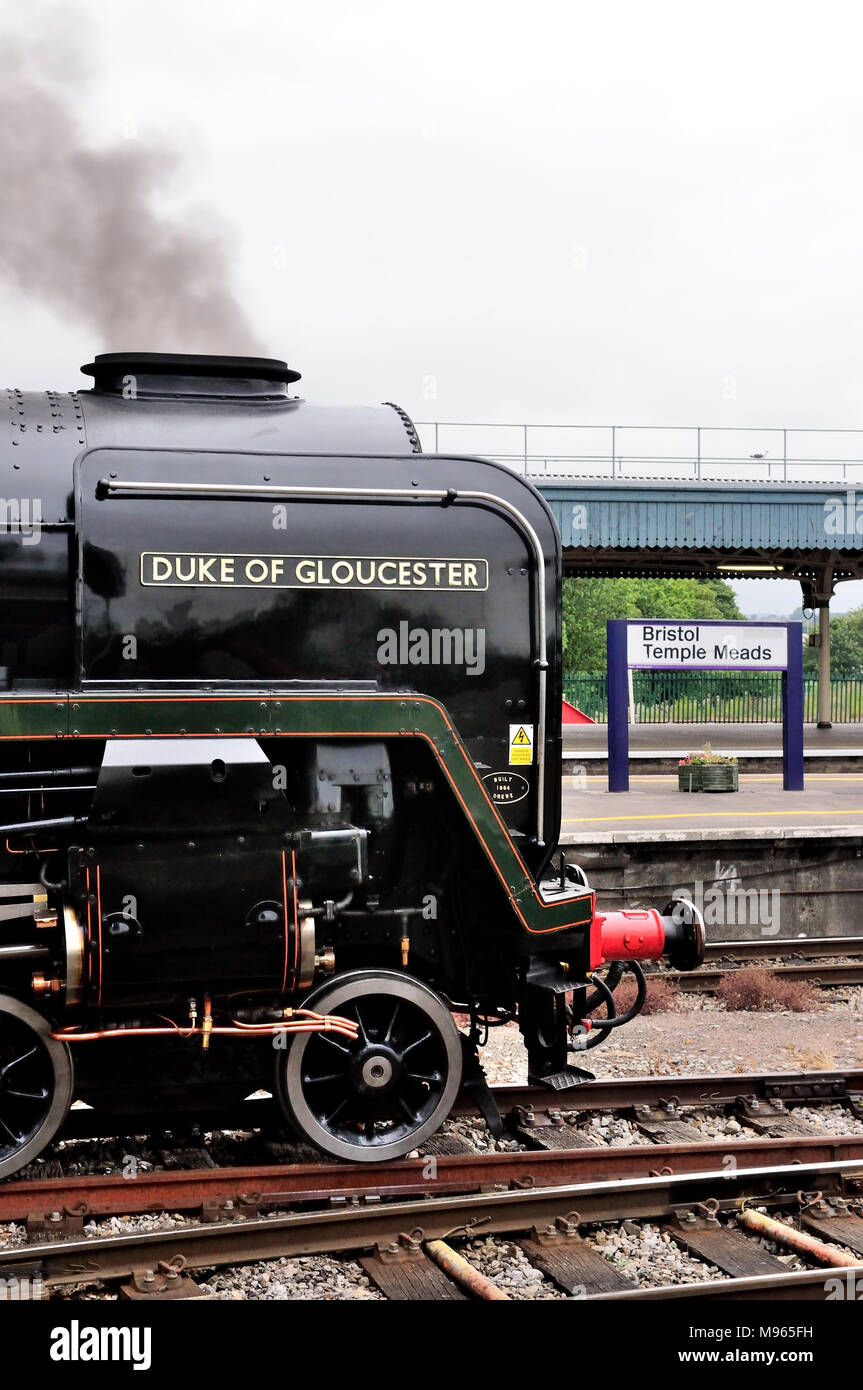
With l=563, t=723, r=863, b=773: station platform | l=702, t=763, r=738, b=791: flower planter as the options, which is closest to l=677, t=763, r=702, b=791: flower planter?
l=702, t=763, r=738, b=791: flower planter

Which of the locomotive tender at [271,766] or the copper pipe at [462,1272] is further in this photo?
the locomotive tender at [271,766]

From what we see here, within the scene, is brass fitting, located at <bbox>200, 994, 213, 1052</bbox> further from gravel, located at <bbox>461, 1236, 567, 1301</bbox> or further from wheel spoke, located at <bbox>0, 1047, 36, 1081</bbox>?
gravel, located at <bbox>461, 1236, 567, 1301</bbox>

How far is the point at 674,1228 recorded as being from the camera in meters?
5.46

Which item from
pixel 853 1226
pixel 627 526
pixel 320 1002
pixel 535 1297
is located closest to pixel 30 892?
pixel 320 1002

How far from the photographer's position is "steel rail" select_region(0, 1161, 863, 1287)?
4.89 m

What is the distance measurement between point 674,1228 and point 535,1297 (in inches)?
35.5

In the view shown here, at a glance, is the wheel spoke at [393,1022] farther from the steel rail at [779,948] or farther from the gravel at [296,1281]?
the steel rail at [779,948]

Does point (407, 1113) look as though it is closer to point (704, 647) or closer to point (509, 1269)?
point (509, 1269)

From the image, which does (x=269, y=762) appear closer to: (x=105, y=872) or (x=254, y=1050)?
(x=105, y=872)

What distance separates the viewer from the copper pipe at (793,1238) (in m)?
4.98

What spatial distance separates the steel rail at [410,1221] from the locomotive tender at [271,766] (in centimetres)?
63

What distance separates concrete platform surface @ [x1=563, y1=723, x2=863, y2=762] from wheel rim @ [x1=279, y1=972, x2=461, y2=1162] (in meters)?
15.7

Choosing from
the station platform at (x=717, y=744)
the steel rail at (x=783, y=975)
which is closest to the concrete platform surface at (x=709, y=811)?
the station platform at (x=717, y=744)

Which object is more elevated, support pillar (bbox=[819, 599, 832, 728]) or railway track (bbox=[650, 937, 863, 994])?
support pillar (bbox=[819, 599, 832, 728])
